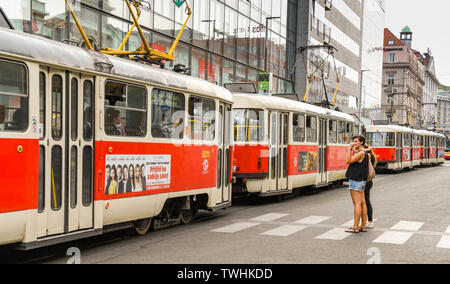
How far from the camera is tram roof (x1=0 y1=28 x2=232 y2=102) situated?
691cm

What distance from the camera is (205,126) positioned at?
37.4ft

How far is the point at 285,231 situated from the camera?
34.6 ft

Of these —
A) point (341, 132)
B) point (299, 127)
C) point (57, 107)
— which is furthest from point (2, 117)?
point (341, 132)

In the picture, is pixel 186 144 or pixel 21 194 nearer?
pixel 21 194

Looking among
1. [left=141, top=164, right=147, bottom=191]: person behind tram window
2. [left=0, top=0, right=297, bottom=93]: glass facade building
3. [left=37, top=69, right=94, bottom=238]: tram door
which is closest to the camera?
[left=37, top=69, right=94, bottom=238]: tram door

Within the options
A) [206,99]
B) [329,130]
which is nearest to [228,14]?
[329,130]

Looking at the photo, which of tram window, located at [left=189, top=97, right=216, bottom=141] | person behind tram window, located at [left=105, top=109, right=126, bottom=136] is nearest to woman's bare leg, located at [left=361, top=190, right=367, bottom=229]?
tram window, located at [left=189, top=97, right=216, bottom=141]

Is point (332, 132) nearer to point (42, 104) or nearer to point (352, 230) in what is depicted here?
point (352, 230)

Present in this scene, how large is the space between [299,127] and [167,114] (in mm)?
7822

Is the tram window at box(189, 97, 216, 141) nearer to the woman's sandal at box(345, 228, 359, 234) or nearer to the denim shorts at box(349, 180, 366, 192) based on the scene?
the denim shorts at box(349, 180, 366, 192)

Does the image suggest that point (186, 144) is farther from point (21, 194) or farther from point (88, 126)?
point (21, 194)

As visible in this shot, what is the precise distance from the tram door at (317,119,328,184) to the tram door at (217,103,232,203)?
22.9 ft

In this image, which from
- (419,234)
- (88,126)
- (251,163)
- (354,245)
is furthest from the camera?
(251,163)

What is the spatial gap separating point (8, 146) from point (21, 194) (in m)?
0.59
